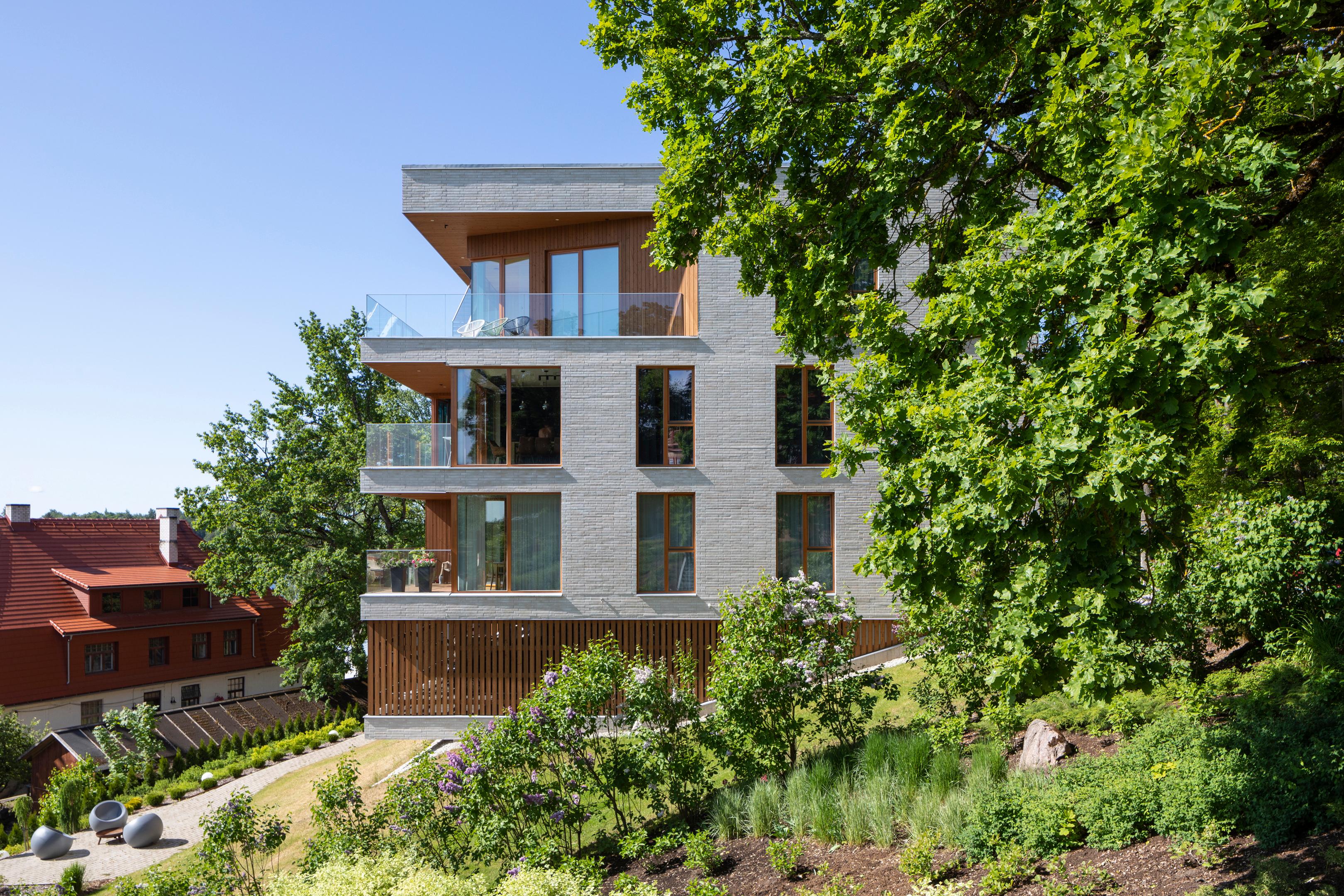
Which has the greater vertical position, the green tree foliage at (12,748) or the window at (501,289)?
the window at (501,289)

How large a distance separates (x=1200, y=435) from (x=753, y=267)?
15.8 feet

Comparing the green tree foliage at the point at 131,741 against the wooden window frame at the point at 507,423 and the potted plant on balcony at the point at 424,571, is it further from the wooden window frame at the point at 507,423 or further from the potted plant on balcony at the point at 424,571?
the wooden window frame at the point at 507,423

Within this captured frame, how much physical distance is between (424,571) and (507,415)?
12.8 feet

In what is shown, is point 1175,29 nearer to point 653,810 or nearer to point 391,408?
point 653,810

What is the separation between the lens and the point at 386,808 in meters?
9.56

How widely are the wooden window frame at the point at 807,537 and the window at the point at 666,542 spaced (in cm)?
179

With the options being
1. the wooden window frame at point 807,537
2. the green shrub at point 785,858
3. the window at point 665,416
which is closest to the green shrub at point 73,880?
the green shrub at point 785,858

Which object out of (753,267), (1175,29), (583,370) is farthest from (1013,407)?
(583,370)

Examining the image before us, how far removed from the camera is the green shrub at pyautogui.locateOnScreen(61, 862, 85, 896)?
10873 mm

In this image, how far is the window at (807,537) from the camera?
16.6m

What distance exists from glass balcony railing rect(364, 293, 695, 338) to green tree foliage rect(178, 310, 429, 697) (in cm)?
1060

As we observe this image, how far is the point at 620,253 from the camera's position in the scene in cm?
1778

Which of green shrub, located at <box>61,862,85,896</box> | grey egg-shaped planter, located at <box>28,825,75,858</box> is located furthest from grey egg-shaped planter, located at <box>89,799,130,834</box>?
green shrub, located at <box>61,862,85,896</box>

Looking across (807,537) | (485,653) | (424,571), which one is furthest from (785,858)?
(424,571)
